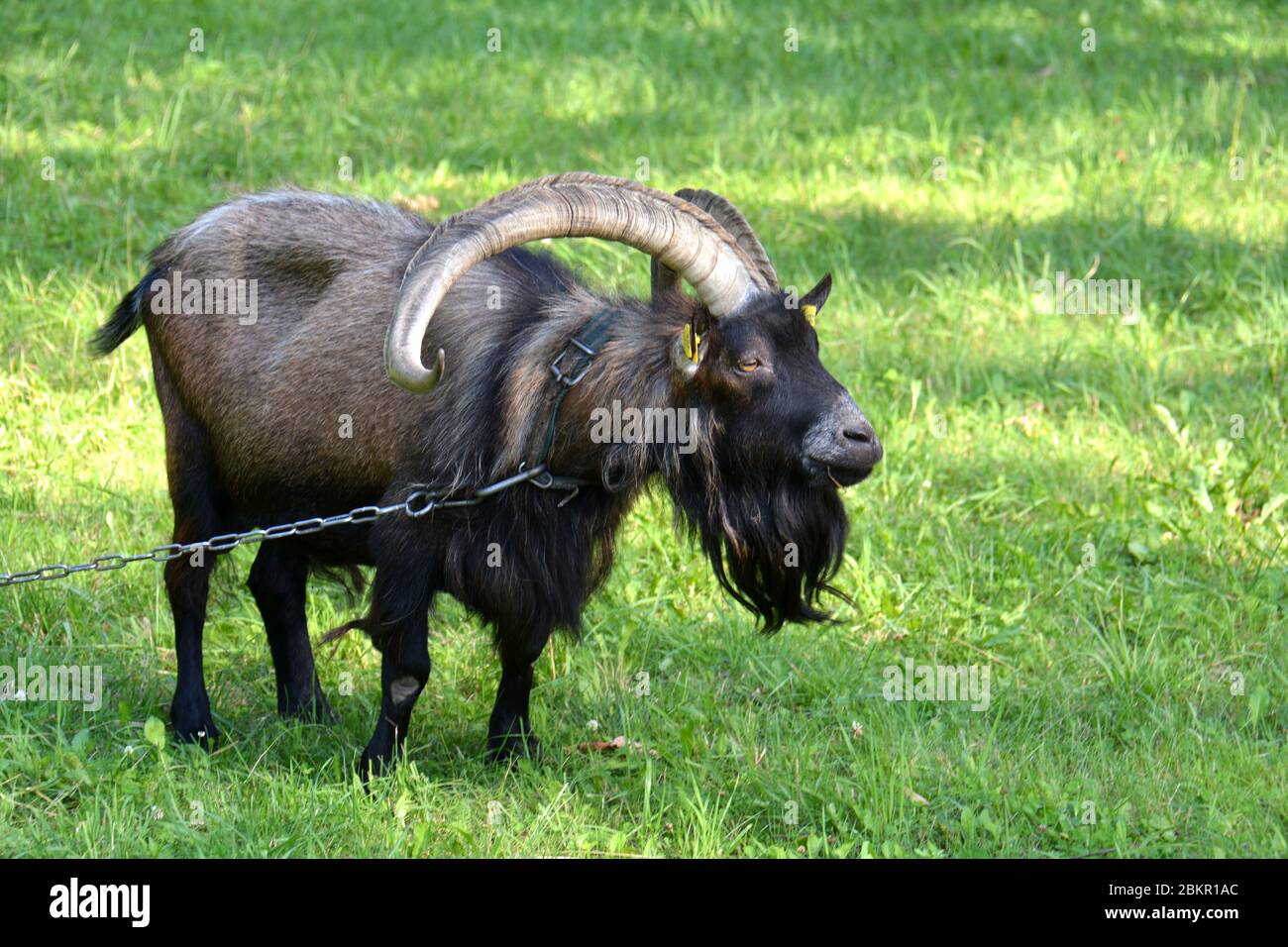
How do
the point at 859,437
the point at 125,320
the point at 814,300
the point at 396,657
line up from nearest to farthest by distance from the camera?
1. the point at 859,437
2. the point at 814,300
3. the point at 396,657
4. the point at 125,320

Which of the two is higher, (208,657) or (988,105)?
(988,105)

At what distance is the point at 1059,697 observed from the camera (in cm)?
573

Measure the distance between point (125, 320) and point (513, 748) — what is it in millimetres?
2147

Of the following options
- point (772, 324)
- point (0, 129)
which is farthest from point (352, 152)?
point (772, 324)

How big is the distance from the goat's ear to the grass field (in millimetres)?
1027

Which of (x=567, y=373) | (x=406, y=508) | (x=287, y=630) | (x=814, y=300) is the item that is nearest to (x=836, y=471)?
(x=814, y=300)

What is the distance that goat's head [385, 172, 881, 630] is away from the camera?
181 inches

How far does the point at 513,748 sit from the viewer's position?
216 inches

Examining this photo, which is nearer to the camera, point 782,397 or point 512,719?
point 782,397

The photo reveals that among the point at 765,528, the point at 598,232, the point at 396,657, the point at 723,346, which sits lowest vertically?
the point at 396,657

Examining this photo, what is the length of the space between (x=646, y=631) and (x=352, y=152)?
5.28 meters

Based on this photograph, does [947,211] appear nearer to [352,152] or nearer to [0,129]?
[352,152]

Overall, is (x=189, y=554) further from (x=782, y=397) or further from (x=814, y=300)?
(x=814, y=300)

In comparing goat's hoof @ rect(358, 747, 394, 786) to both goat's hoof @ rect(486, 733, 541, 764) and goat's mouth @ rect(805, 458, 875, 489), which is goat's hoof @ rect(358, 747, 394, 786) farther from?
goat's mouth @ rect(805, 458, 875, 489)
